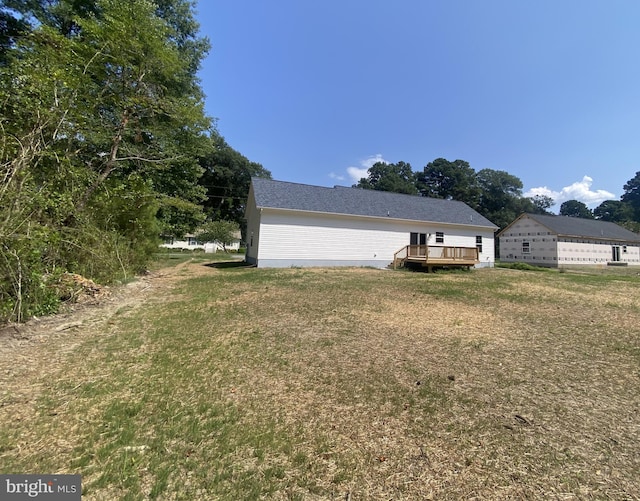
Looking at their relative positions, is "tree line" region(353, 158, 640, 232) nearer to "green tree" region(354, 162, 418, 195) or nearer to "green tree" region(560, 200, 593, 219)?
"green tree" region(354, 162, 418, 195)

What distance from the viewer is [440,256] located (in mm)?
15242

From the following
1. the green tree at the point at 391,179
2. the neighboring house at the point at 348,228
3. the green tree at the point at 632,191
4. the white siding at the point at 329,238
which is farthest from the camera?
the green tree at the point at 632,191

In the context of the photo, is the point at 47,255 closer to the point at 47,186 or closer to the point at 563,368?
the point at 47,186

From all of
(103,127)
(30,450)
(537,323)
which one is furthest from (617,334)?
(103,127)

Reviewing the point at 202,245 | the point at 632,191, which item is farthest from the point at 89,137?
the point at 632,191

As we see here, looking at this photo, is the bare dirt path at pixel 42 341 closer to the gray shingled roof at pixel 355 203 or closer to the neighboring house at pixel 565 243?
the gray shingled roof at pixel 355 203

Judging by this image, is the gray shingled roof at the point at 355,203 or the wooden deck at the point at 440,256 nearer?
the wooden deck at the point at 440,256

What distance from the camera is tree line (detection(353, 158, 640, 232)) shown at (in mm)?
49406

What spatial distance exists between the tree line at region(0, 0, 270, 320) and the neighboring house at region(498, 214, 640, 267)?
Result: 1030 inches

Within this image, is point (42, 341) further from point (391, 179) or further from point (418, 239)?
point (391, 179)

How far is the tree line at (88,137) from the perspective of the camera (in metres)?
4.67

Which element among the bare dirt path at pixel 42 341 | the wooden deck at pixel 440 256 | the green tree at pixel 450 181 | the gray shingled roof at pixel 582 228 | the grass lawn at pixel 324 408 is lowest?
the grass lawn at pixel 324 408

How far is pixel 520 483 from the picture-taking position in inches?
75.0

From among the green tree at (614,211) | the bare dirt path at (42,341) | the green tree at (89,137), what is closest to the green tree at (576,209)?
the green tree at (614,211)
